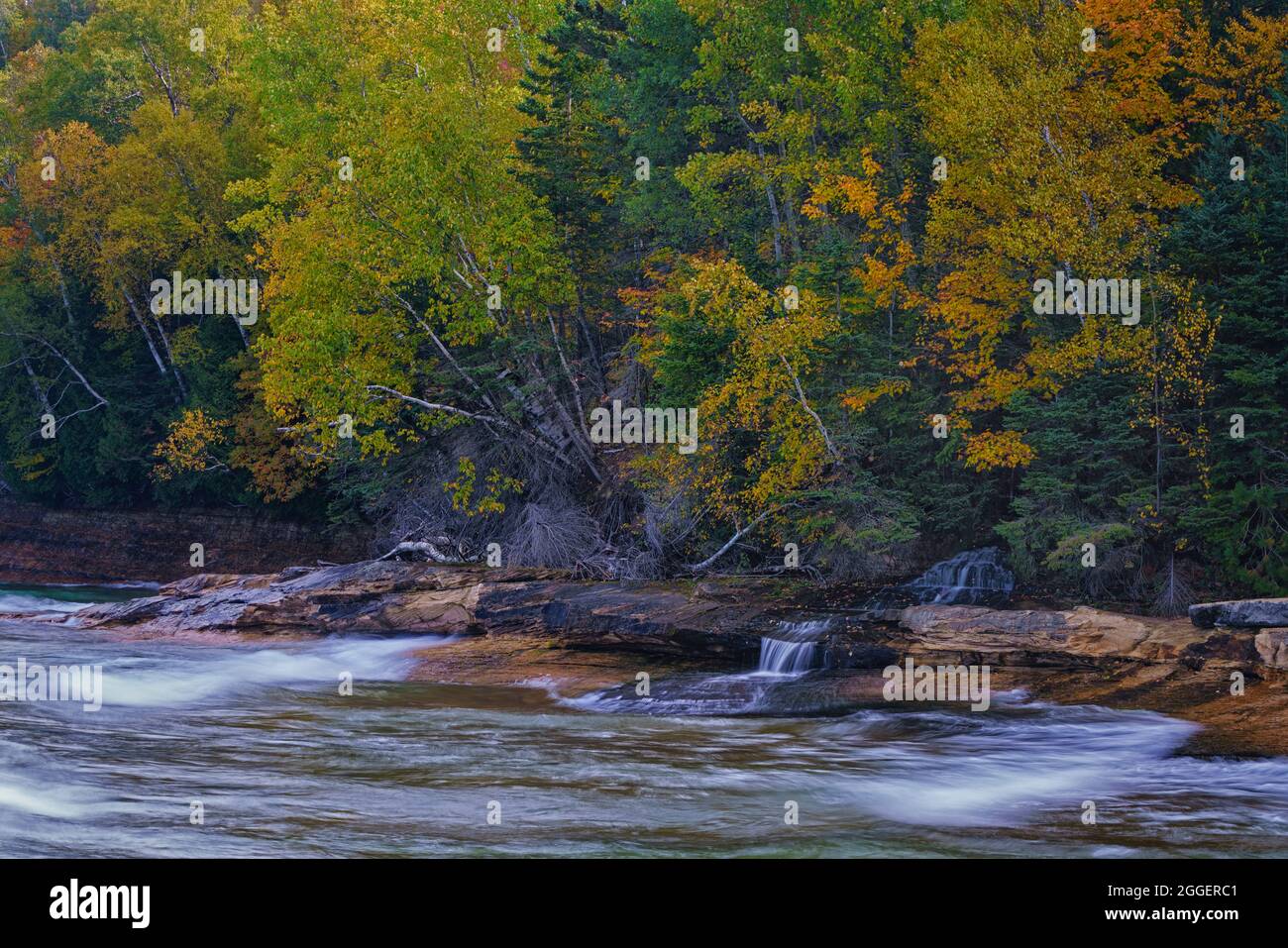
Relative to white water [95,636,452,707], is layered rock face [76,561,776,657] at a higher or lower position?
higher

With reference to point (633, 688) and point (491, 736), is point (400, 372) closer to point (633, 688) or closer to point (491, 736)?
point (633, 688)

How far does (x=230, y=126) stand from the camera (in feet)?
133

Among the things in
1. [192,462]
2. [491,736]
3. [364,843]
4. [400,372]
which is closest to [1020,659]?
[491,736]

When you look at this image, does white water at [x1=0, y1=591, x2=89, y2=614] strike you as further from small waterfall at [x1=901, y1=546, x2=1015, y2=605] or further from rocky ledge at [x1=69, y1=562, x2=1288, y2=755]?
small waterfall at [x1=901, y1=546, x2=1015, y2=605]

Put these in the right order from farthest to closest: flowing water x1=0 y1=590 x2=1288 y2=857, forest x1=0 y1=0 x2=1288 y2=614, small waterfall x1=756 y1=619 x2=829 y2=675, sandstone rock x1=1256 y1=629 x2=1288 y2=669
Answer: forest x1=0 y1=0 x2=1288 y2=614 → small waterfall x1=756 y1=619 x2=829 y2=675 → sandstone rock x1=1256 y1=629 x2=1288 y2=669 → flowing water x1=0 y1=590 x2=1288 y2=857

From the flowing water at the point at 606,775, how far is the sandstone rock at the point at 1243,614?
2296mm

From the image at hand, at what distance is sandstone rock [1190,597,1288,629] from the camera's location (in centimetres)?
1666

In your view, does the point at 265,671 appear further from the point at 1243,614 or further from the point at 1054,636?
the point at 1243,614

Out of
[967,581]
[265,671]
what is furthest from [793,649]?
[265,671]

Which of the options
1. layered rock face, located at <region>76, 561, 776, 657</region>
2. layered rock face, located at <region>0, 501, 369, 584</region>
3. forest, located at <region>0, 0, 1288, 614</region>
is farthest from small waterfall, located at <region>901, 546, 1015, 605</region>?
layered rock face, located at <region>0, 501, 369, 584</region>

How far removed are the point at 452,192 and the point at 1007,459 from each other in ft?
45.4

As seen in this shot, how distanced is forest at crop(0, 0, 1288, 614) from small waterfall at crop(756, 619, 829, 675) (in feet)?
8.93

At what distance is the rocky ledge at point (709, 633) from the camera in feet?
53.9

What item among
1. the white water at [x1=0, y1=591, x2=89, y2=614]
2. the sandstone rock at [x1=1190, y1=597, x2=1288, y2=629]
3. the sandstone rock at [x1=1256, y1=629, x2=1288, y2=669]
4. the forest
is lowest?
the white water at [x1=0, y1=591, x2=89, y2=614]
